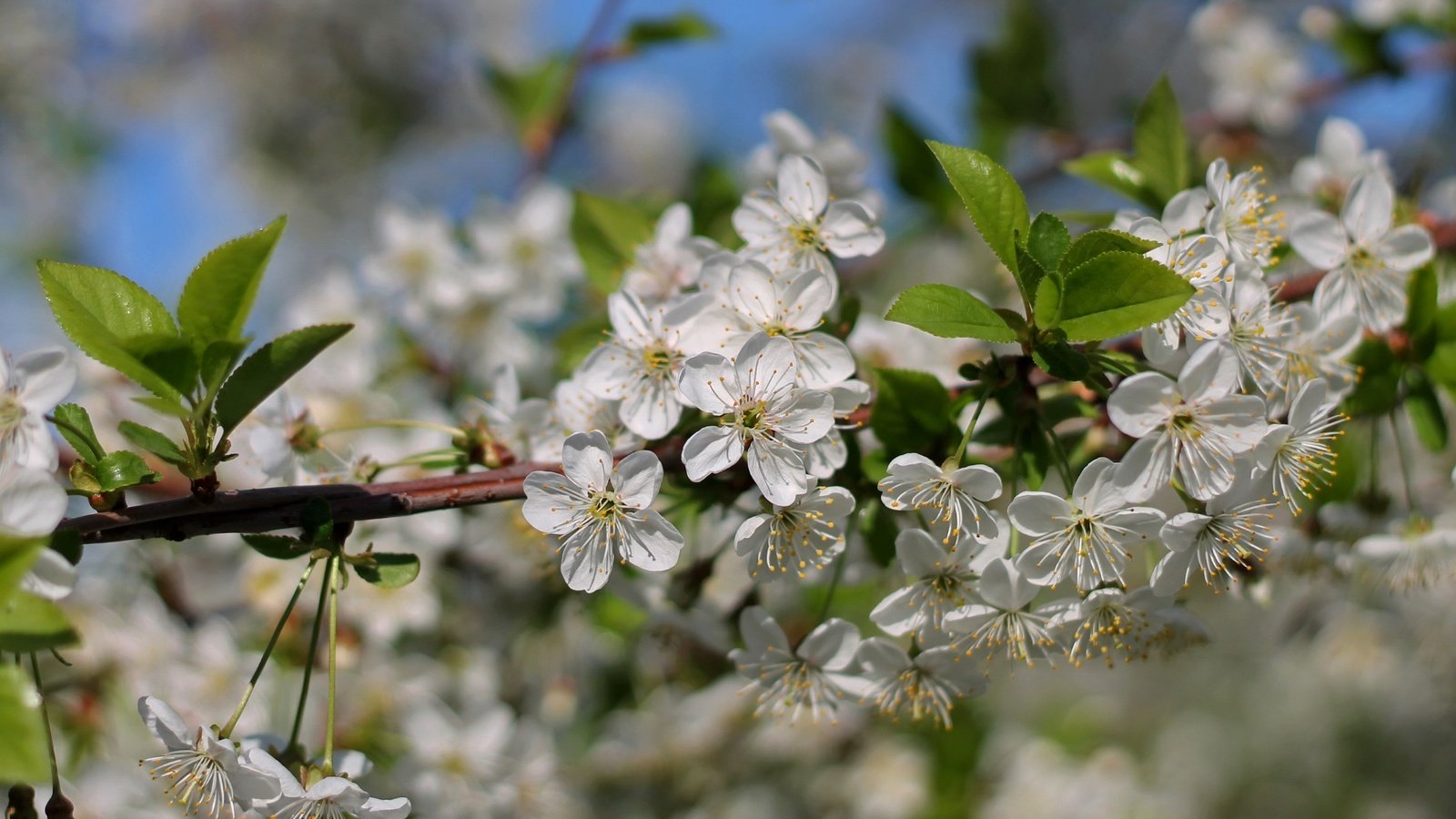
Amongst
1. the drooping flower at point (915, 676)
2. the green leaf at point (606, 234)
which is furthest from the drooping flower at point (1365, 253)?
the green leaf at point (606, 234)

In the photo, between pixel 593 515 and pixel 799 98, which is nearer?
pixel 593 515

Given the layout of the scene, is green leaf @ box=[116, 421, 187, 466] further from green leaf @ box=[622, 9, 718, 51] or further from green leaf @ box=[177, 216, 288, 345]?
green leaf @ box=[622, 9, 718, 51]

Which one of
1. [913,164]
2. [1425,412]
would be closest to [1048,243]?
[1425,412]

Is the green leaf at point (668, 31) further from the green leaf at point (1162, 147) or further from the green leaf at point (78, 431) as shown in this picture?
the green leaf at point (78, 431)

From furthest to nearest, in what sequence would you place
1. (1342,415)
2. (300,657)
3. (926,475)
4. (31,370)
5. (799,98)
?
(799,98), (300,657), (1342,415), (926,475), (31,370)

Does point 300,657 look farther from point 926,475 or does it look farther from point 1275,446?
point 1275,446

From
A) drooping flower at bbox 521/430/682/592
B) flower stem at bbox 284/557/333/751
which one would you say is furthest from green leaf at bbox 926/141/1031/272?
flower stem at bbox 284/557/333/751

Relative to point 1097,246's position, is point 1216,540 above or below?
below

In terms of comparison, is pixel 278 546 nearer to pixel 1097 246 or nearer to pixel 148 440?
pixel 148 440

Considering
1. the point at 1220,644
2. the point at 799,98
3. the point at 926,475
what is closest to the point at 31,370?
the point at 926,475
